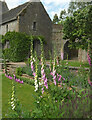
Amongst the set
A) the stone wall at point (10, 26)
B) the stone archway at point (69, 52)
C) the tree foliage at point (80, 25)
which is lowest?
the stone archway at point (69, 52)

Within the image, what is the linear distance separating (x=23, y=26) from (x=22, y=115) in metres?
16.1

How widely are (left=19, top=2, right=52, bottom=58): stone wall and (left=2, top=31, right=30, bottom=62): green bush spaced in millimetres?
1320

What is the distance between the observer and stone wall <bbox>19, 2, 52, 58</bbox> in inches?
698

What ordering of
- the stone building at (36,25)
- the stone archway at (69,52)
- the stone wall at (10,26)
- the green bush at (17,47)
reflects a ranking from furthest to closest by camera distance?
the stone archway at (69,52)
the stone wall at (10,26)
the stone building at (36,25)
the green bush at (17,47)

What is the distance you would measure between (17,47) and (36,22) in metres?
4.81

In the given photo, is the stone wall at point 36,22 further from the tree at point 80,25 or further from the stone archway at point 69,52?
the tree at point 80,25

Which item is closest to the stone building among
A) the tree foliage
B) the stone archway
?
the stone archway

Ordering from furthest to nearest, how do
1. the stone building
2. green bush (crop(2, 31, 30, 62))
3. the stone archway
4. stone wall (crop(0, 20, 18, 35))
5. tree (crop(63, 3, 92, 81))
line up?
the stone archway < stone wall (crop(0, 20, 18, 35)) < the stone building < green bush (crop(2, 31, 30, 62)) < tree (crop(63, 3, 92, 81))

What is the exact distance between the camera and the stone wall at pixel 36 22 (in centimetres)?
1772

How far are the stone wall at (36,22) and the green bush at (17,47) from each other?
1.32 m

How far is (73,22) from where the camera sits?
985cm

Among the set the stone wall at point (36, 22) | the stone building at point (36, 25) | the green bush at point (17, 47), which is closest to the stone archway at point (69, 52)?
the stone building at point (36, 25)

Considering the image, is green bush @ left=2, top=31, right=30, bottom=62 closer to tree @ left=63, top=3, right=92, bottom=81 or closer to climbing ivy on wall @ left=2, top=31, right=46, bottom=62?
climbing ivy on wall @ left=2, top=31, right=46, bottom=62

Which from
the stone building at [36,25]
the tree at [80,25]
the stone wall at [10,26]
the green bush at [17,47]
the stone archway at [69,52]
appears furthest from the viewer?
the stone archway at [69,52]
